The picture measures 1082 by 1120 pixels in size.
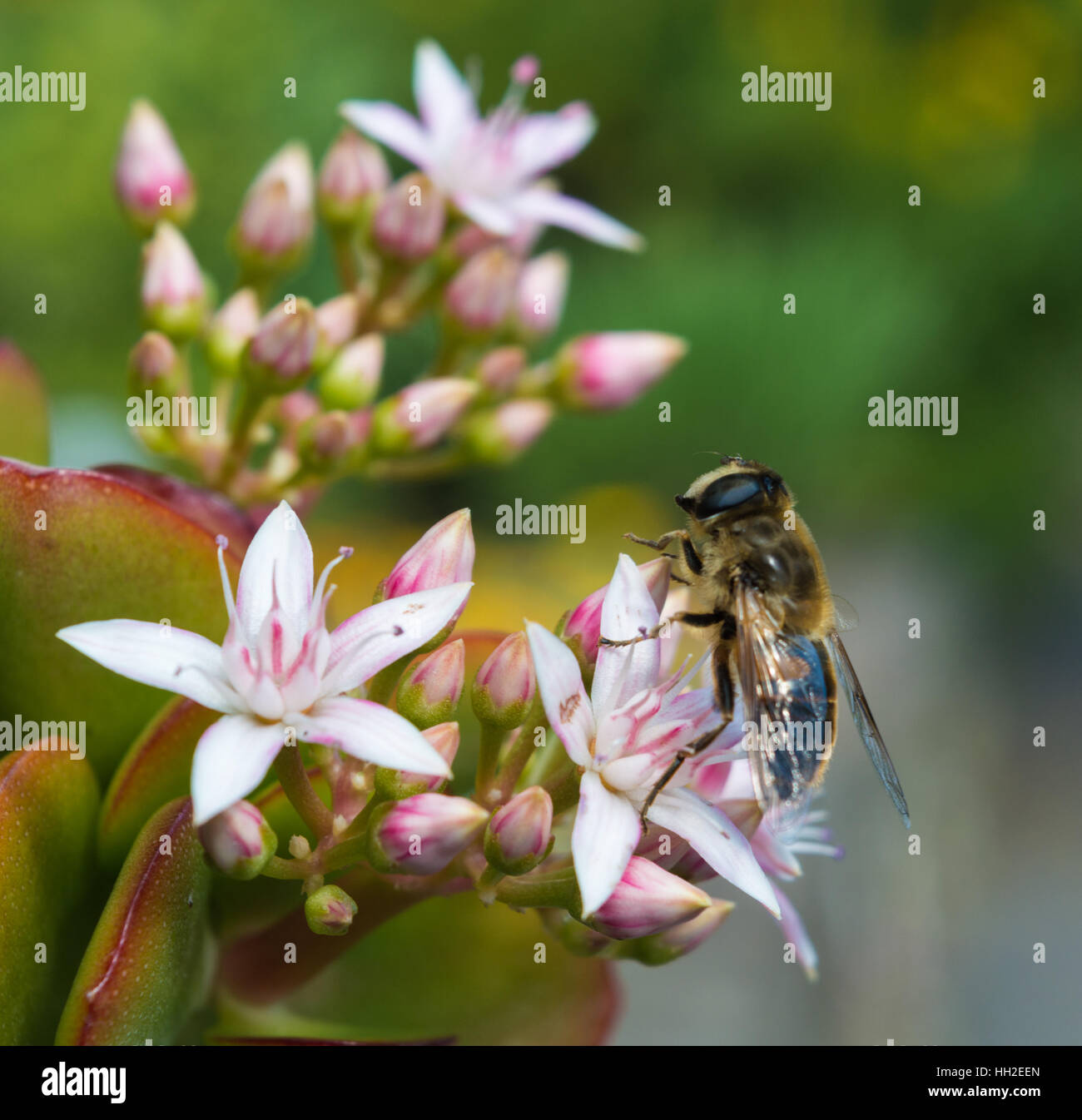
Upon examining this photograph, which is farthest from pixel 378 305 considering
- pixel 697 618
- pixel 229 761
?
pixel 229 761

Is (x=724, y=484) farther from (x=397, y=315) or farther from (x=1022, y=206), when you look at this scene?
(x=1022, y=206)

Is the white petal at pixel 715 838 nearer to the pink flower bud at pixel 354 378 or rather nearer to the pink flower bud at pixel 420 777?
the pink flower bud at pixel 420 777

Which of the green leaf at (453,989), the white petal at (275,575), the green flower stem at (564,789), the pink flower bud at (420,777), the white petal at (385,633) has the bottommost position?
the green leaf at (453,989)

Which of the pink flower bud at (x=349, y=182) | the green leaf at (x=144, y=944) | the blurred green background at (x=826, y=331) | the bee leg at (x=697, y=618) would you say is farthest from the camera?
the blurred green background at (x=826, y=331)

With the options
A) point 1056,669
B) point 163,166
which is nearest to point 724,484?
point 163,166

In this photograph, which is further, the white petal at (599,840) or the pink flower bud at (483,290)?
the pink flower bud at (483,290)

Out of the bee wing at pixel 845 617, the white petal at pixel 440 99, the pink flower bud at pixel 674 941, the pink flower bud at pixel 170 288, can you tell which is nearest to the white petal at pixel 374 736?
the pink flower bud at pixel 674 941
